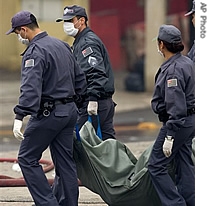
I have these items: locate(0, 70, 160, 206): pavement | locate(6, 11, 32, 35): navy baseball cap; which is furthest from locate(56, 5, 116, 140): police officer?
locate(6, 11, 32, 35): navy baseball cap

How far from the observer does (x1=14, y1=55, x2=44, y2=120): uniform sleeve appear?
6699 mm

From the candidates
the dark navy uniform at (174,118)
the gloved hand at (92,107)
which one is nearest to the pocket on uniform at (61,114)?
the dark navy uniform at (174,118)

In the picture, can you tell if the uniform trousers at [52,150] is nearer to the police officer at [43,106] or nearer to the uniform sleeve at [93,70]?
the police officer at [43,106]

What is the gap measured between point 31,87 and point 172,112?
3.97ft

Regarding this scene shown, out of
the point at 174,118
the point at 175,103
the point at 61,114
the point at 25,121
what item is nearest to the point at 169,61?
the point at 175,103

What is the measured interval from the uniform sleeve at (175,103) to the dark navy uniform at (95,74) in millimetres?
1361

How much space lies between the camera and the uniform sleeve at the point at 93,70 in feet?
26.5

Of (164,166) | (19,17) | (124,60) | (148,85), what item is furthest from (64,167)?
(124,60)

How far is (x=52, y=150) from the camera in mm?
7172

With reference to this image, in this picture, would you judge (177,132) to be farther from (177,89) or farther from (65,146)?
(65,146)

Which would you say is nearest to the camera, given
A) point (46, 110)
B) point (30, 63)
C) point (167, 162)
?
point (30, 63)

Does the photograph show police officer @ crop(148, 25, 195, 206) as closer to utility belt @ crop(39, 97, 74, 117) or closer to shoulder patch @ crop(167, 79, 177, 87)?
shoulder patch @ crop(167, 79, 177, 87)

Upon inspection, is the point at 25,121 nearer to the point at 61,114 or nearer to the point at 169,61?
the point at 61,114

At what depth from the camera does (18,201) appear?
26.5 feet
